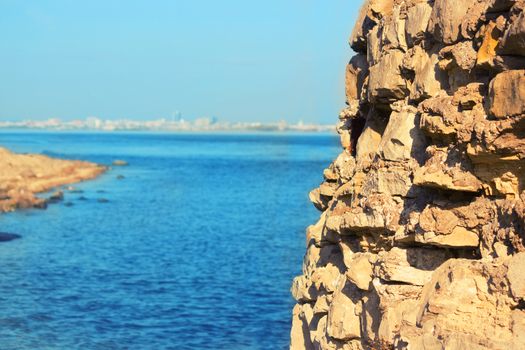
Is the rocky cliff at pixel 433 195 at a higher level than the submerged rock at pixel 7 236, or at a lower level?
higher

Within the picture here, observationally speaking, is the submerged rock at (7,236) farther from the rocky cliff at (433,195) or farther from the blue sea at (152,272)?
the rocky cliff at (433,195)

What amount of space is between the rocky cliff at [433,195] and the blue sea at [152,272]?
38.5 feet

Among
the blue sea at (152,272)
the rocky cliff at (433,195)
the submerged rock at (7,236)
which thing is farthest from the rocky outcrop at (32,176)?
the rocky cliff at (433,195)

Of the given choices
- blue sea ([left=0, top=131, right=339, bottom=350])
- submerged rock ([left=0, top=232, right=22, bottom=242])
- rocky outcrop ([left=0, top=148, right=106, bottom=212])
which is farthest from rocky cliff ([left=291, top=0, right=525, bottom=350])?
rocky outcrop ([left=0, top=148, right=106, bottom=212])

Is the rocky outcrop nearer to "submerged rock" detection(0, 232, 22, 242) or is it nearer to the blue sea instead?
the blue sea

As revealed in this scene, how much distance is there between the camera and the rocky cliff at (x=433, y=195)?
11.4 metres

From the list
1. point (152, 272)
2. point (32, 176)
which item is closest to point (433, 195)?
point (152, 272)

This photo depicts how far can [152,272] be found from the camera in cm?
4022

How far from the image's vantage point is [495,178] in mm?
12117

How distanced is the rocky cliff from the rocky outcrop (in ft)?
183

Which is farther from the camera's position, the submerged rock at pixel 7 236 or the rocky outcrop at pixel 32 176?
the rocky outcrop at pixel 32 176

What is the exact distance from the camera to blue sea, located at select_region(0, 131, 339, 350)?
28109 millimetres

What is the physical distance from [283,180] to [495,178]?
306 ft

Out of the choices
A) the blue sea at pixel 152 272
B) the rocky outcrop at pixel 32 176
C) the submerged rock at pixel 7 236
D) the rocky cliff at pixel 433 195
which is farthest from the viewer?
the rocky outcrop at pixel 32 176
